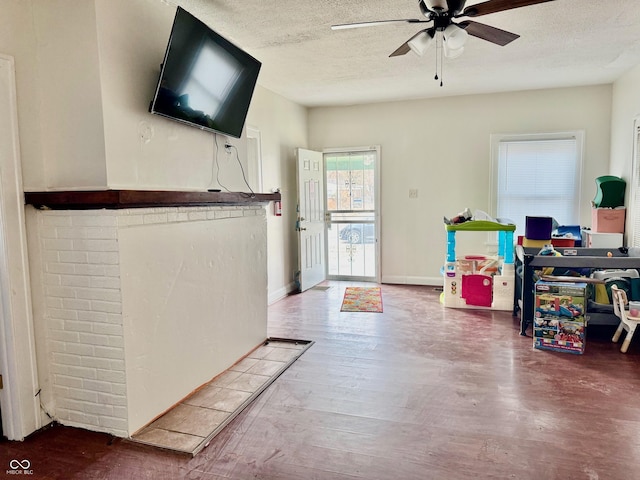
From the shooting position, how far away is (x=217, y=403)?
8.79 ft

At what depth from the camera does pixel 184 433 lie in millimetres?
2336

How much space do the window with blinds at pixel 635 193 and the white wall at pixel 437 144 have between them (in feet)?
2.89

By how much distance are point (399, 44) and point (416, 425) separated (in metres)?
2.95

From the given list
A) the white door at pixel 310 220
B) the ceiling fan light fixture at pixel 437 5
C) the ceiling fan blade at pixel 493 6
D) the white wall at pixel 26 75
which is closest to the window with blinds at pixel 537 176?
the white door at pixel 310 220

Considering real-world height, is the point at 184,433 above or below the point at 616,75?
below

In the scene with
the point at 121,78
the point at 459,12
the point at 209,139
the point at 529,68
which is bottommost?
the point at 209,139

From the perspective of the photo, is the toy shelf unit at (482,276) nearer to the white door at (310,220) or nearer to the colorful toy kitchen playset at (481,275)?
the colorful toy kitchen playset at (481,275)

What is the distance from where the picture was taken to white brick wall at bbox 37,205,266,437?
2211 millimetres

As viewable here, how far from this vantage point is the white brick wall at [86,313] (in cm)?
221

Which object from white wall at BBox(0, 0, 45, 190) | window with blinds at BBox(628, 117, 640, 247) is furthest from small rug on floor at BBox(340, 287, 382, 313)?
white wall at BBox(0, 0, 45, 190)

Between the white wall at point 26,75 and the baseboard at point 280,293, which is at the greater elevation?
the white wall at point 26,75

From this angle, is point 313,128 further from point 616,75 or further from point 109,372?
point 109,372

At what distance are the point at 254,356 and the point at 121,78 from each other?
225 cm

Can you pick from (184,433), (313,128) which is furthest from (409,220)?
(184,433)
